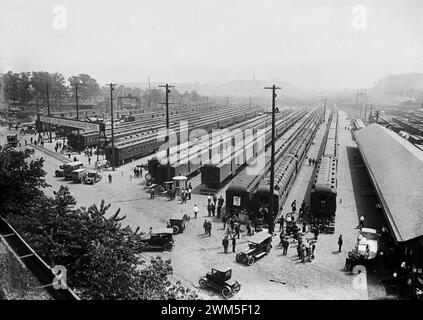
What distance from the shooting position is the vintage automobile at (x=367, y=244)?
20836 millimetres

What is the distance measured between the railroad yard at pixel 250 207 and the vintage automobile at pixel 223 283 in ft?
0.92

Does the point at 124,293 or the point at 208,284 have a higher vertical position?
A: the point at 124,293

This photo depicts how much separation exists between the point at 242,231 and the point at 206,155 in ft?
55.2

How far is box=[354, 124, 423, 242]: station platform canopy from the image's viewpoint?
1962cm

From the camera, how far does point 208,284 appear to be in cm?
1841

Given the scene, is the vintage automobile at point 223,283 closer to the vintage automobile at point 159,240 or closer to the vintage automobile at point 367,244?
the vintage automobile at point 159,240

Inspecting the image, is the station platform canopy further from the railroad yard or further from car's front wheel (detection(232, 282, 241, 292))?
car's front wheel (detection(232, 282, 241, 292))

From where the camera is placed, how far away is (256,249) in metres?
21.8

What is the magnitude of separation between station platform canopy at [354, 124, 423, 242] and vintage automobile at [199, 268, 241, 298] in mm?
8425

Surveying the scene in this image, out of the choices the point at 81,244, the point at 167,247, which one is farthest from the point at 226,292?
the point at 81,244

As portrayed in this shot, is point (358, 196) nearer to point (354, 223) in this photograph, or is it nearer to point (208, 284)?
point (354, 223)

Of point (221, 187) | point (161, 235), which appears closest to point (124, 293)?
point (161, 235)

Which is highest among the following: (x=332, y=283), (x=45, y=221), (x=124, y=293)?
(x=45, y=221)
